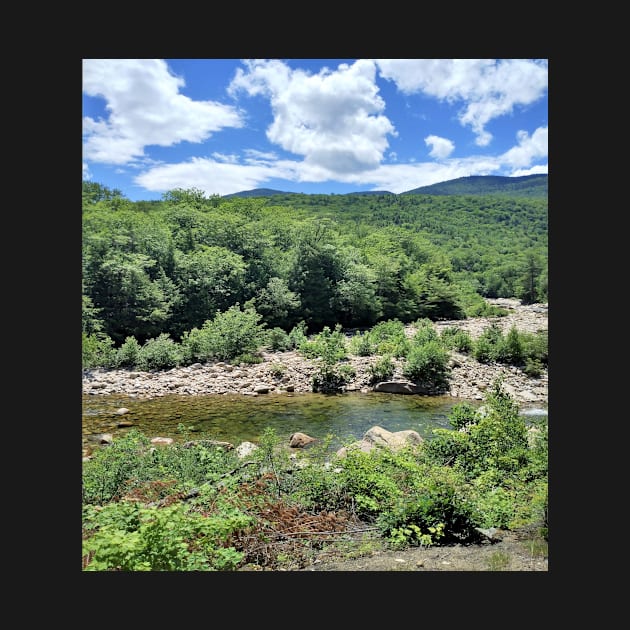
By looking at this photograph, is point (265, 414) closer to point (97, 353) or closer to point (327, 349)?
point (327, 349)

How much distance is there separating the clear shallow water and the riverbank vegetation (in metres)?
1.52

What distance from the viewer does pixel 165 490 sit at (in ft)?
12.7

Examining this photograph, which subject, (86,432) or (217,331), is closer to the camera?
(86,432)

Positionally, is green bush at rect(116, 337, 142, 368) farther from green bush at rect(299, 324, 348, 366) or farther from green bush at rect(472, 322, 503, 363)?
green bush at rect(472, 322, 503, 363)

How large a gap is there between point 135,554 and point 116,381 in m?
6.49

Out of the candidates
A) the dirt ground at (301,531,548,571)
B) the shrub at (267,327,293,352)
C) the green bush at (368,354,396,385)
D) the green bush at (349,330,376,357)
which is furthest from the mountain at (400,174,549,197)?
the shrub at (267,327,293,352)

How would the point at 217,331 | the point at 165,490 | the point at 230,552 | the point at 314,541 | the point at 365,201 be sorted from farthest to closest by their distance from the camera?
the point at 365,201, the point at 217,331, the point at 165,490, the point at 314,541, the point at 230,552

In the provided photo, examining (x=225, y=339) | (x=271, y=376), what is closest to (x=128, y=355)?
(x=225, y=339)

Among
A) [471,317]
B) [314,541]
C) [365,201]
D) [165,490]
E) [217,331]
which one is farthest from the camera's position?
[365,201]

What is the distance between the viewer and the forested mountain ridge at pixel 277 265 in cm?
1008

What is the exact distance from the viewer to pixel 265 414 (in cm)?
727

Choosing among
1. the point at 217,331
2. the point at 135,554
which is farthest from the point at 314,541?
the point at 217,331

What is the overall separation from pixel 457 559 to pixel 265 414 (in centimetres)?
434

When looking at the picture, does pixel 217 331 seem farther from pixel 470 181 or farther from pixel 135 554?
pixel 135 554
